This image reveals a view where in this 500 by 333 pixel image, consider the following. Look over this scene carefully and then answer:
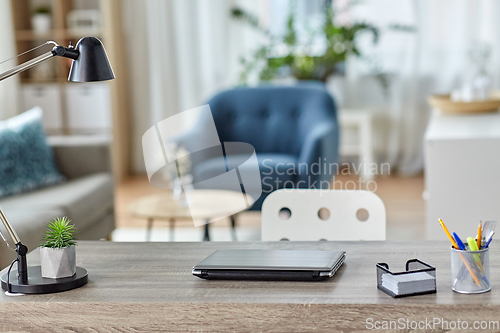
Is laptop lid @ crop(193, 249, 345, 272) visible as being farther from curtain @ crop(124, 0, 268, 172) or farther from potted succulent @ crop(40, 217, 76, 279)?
curtain @ crop(124, 0, 268, 172)

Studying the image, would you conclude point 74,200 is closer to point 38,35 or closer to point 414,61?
point 38,35

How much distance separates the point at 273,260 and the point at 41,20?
14.1 feet

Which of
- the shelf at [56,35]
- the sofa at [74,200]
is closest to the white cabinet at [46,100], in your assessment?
the shelf at [56,35]

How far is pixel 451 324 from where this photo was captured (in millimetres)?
1010

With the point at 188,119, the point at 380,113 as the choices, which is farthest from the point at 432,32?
the point at 188,119

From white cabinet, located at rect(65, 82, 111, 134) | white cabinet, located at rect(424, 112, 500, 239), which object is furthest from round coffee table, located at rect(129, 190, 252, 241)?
white cabinet, located at rect(65, 82, 111, 134)

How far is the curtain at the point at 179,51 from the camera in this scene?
17.0 feet

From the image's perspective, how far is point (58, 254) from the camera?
1202 mm

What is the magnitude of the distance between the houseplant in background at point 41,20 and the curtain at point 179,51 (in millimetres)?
657

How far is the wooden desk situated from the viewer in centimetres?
103

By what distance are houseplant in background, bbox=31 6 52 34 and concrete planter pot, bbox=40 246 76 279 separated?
13.6 feet

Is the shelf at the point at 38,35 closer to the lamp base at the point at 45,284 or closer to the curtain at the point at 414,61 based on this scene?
the curtain at the point at 414,61

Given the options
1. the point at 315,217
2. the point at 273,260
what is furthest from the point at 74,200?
the point at 273,260

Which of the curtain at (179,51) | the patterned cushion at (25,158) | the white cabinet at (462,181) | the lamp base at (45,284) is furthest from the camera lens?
the curtain at (179,51)
